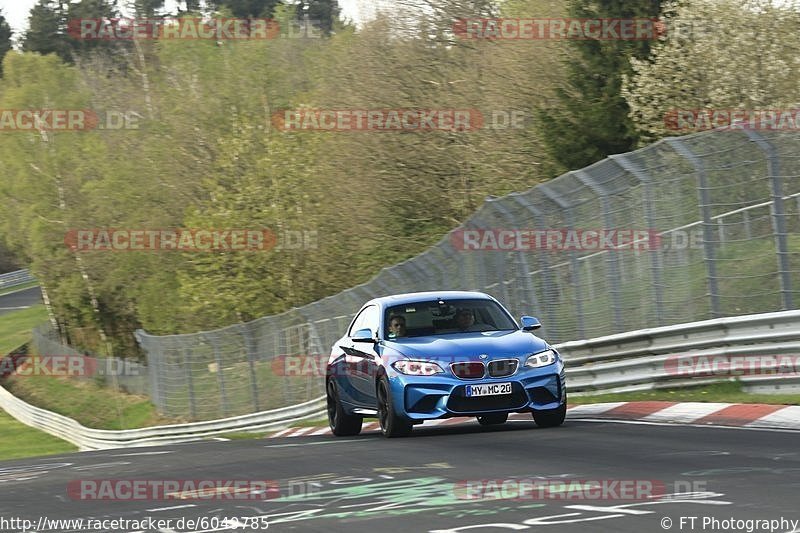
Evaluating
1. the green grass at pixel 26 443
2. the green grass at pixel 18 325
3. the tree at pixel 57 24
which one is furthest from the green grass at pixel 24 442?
the tree at pixel 57 24

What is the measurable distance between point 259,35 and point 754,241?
49886mm

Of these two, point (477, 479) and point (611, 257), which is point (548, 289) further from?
point (477, 479)

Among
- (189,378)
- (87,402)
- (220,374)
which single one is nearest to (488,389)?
(220,374)

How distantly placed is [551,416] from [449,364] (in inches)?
48.1

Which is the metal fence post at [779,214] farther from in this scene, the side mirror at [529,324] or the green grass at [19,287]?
the green grass at [19,287]

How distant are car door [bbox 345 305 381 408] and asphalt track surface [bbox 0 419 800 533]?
2.33ft

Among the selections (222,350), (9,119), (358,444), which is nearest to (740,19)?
(222,350)

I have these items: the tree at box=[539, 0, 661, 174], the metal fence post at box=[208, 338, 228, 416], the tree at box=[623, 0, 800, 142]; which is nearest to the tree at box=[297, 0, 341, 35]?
the tree at box=[539, 0, 661, 174]

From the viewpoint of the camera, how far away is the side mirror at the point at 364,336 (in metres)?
15.0

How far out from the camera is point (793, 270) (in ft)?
48.6

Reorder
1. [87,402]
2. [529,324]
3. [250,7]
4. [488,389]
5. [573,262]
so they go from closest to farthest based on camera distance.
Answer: [488,389]
[529,324]
[573,262]
[87,402]
[250,7]

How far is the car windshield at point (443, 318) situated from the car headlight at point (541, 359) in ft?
3.45

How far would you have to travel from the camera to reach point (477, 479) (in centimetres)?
980

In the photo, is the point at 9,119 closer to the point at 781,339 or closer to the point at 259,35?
the point at 259,35
